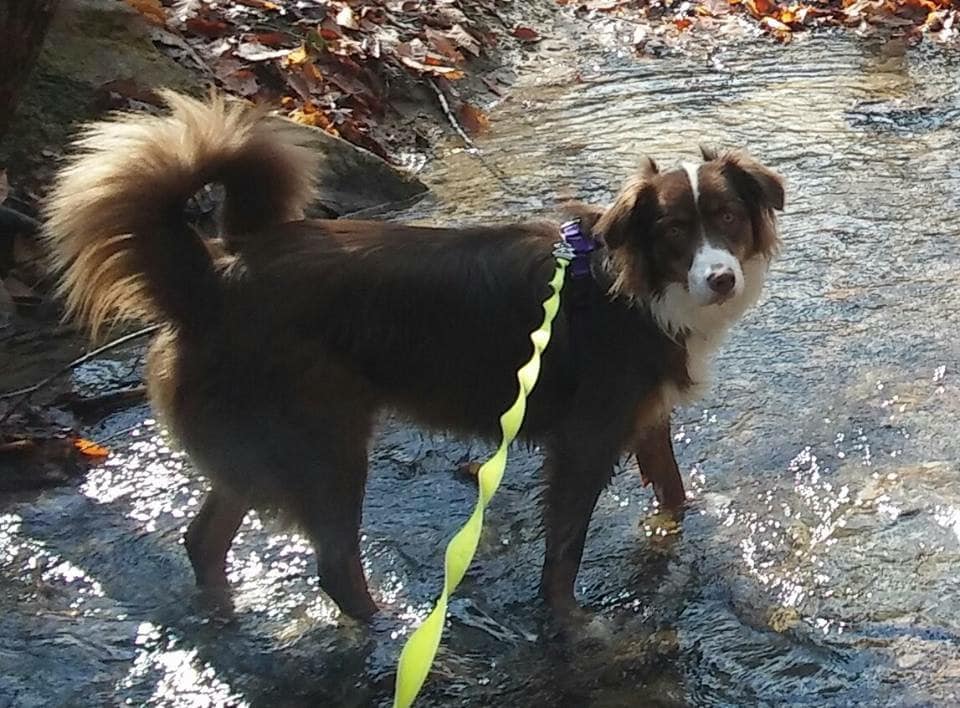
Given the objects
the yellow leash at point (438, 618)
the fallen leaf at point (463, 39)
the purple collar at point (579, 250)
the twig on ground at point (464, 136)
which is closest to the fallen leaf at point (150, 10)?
the twig on ground at point (464, 136)

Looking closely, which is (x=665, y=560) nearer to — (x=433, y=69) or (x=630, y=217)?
(x=630, y=217)

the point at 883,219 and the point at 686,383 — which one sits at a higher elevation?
the point at 686,383

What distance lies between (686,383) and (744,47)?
663cm

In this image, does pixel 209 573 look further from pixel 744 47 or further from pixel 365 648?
pixel 744 47

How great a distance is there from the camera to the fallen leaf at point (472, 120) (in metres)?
8.59

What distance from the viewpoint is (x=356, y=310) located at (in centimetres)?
392

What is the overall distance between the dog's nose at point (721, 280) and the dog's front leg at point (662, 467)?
679 mm

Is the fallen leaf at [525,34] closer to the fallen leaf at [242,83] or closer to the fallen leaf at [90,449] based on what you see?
the fallen leaf at [242,83]

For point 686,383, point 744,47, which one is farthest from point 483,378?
point 744,47

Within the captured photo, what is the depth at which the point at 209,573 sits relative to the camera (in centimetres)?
433

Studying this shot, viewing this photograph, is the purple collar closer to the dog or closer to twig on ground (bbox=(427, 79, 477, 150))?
the dog

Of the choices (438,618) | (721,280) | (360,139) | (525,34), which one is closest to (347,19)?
(360,139)

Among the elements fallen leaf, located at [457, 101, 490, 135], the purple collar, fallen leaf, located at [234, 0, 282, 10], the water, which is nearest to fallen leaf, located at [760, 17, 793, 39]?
fallen leaf, located at [457, 101, 490, 135]

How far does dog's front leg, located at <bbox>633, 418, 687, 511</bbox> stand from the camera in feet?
14.7
